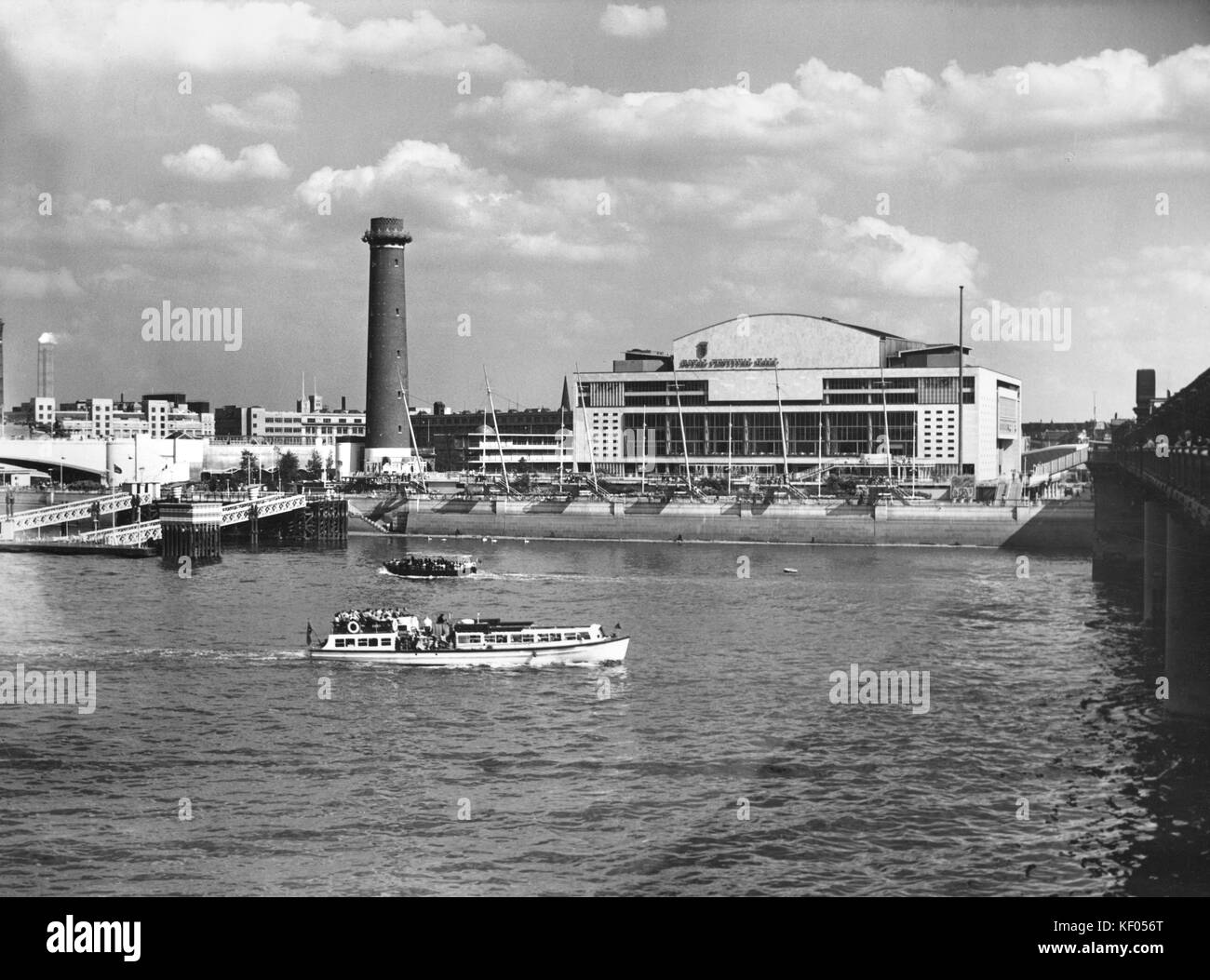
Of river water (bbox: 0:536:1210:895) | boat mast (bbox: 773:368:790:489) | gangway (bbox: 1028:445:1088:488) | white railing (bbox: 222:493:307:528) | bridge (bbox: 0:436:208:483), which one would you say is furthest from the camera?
boat mast (bbox: 773:368:790:489)

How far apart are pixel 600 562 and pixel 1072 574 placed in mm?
23636

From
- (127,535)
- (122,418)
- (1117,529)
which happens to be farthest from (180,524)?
(122,418)

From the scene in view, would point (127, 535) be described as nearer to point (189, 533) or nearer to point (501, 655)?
point (189, 533)

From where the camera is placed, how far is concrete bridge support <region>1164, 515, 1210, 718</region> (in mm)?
29438

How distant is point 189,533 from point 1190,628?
176 ft

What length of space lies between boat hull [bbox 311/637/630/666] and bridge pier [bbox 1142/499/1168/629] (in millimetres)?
19581

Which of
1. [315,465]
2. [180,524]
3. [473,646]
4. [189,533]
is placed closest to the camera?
[473,646]

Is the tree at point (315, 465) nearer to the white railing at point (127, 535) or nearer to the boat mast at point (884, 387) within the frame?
the white railing at point (127, 535)

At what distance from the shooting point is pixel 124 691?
30.9 metres

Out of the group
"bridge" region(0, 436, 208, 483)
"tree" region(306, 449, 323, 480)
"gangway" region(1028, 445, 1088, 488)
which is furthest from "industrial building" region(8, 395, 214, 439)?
"gangway" region(1028, 445, 1088, 488)

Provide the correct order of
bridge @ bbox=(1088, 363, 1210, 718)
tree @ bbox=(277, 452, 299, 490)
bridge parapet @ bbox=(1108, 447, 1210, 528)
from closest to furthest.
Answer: bridge parapet @ bbox=(1108, 447, 1210, 528)
bridge @ bbox=(1088, 363, 1210, 718)
tree @ bbox=(277, 452, 299, 490)

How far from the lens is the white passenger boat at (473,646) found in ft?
117

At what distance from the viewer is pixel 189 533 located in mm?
70188

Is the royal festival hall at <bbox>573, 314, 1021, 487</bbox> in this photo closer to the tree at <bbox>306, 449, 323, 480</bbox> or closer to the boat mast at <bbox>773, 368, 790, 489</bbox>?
the boat mast at <bbox>773, 368, 790, 489</bbox>
